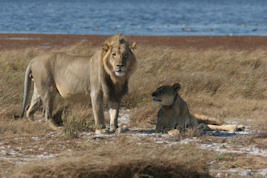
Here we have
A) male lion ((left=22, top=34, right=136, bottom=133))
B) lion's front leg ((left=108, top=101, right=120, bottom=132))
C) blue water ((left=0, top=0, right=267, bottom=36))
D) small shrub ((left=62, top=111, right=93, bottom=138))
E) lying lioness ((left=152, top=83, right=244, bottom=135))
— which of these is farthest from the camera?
blue water ((left=0, top=0, right=267, bottom=36))

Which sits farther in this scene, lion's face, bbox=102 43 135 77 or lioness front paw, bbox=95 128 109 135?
lioness front paw, bbox=95 128 109 135

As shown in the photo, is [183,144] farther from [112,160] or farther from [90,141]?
[112,160]

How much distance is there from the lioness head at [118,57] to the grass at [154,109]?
3.22 ft

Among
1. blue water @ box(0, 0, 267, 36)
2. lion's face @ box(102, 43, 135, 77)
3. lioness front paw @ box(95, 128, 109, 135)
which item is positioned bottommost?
blue water @ box(0, 0, 267, 36)

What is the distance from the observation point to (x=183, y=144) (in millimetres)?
6297

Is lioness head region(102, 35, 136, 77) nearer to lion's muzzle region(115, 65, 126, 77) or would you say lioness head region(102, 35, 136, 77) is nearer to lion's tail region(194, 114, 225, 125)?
lion's muzzle region(115, 65, 126, 77)

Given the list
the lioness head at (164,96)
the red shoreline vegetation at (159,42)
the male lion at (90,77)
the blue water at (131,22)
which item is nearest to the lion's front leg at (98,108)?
the male lion at (90,77)

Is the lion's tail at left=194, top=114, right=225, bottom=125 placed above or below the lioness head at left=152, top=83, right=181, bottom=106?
below

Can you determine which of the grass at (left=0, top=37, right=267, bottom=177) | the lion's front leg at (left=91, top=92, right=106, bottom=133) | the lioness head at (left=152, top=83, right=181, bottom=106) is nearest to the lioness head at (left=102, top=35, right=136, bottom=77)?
the lion's front leg at (left=91, top=92, right=106, bottom=133)

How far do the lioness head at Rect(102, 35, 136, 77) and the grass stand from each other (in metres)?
0.98

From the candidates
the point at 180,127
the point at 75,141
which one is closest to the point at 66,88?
the point at 75,141

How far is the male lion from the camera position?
6953 millimetres

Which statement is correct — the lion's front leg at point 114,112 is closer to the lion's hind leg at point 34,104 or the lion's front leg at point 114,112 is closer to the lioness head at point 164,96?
the lioness head at point 164,96

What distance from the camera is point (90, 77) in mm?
7219
